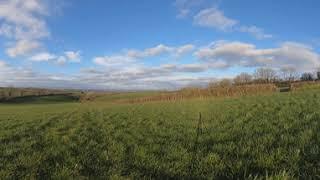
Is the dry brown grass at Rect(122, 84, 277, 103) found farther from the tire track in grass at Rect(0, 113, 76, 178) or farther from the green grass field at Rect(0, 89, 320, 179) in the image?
the tire track in grass at Rect(0, 113, 76, 178)

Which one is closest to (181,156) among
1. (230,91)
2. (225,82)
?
(230,91)

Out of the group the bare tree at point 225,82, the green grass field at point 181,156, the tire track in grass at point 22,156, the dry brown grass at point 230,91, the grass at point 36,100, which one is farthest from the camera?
the grass at point 36,100

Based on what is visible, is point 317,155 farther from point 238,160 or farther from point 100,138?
point 100,138

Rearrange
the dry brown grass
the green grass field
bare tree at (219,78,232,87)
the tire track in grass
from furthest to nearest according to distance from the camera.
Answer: bare tree at (219,78,232,87) → the dry brown grass → the tire track in grass → the green grass field

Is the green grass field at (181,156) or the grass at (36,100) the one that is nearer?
the green grass field at (181,156)

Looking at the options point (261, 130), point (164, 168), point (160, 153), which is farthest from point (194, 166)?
point (261, 130)

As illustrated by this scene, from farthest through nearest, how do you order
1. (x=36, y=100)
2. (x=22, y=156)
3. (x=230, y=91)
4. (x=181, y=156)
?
(x=36, y=100)
(x=230, y=91)
(x=22, y=156)
(x=181, y=156)

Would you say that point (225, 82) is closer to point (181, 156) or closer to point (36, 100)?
point (36, 100)

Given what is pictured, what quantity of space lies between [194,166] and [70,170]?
105 inches

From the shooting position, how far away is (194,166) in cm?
Answer: 727

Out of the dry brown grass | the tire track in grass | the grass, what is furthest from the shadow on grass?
the tire track in grass

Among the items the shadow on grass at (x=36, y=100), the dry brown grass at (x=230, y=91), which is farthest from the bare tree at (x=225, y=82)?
the shadow on grass at (x=36, y=100)

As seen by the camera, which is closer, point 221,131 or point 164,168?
point 164,168

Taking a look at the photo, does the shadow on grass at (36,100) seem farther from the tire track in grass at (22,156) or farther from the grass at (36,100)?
the tire track in grass at (22,156)
